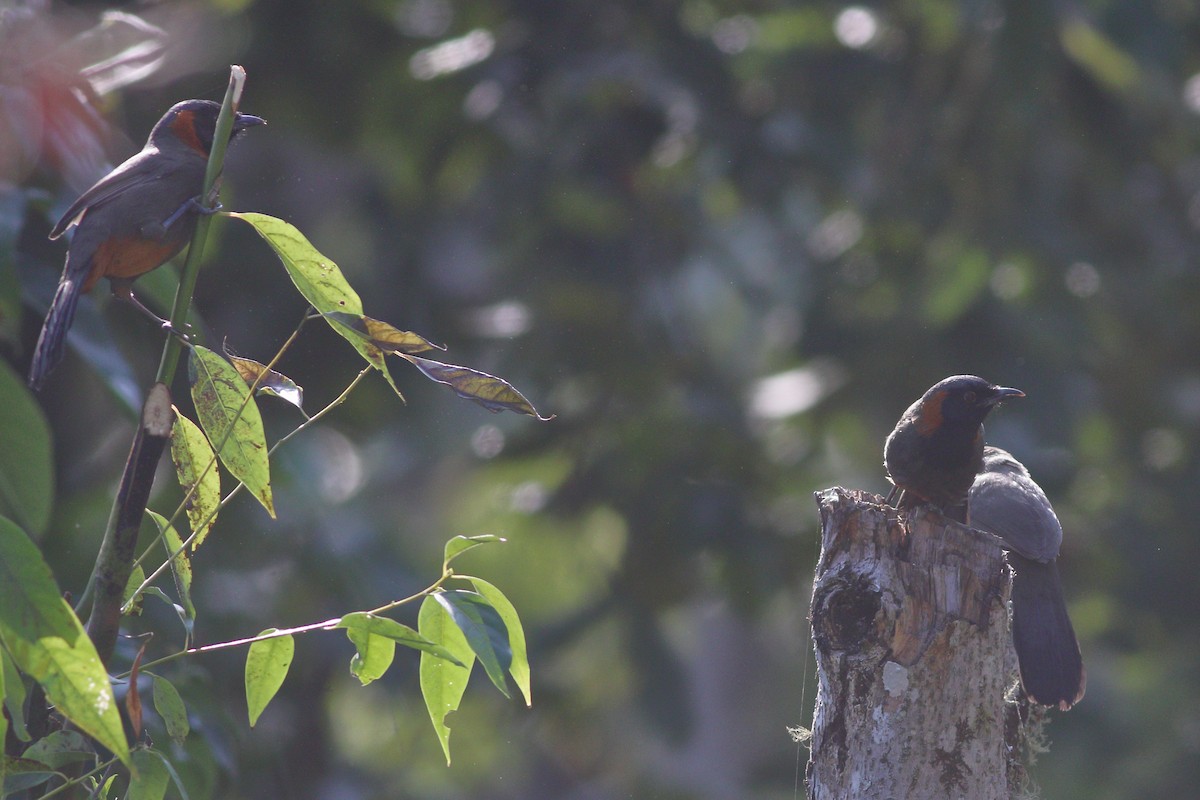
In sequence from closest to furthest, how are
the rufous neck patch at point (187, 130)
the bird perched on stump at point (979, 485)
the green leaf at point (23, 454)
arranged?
the green leaf at point (23, 454) < the rufous neck patch at point (187, 130) < the bird perched on stump at point (979, 485)

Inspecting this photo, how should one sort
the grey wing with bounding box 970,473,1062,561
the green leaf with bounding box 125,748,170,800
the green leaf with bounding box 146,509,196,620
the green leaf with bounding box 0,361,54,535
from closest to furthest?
1. the green leaf with bounding box 125,748,170,800
2. the green leaf with bounding box 146,509,196,620
3. the green leaf with bounding box 0,361,54,535
4. the grey wing with bounding box 970,473,1062,561

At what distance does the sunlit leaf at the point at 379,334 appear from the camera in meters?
1.63

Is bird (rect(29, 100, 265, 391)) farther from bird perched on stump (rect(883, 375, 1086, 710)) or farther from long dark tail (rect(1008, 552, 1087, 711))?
bird perched on stump (rect(883, 375, 1086, 710))

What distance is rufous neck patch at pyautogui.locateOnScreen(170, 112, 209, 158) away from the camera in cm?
251

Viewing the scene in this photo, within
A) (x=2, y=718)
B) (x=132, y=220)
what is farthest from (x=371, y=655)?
(x=132, y=220)

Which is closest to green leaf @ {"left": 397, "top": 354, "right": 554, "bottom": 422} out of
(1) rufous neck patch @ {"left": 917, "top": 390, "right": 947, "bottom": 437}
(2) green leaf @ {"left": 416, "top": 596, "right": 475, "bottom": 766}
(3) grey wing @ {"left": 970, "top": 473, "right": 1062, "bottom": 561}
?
(2) green leaf @ {"left": 416, "top": 596, "right": 475, "bottom": 766}

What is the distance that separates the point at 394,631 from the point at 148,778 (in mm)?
392

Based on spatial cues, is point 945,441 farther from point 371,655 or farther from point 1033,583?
point 371,655

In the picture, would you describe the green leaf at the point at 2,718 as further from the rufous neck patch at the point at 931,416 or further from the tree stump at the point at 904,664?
the rufous neck patch at the point at 931,416

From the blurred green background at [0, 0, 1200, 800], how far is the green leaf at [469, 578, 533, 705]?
4728mm

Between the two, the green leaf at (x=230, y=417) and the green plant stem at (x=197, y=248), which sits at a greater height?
the green plant stem at (x=197, y=248)

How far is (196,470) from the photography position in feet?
5.83

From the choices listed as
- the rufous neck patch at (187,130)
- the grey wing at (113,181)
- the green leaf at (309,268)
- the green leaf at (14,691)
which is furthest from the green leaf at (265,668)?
the rufous neck patch at (187,130)

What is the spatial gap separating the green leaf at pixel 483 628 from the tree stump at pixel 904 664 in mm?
922
